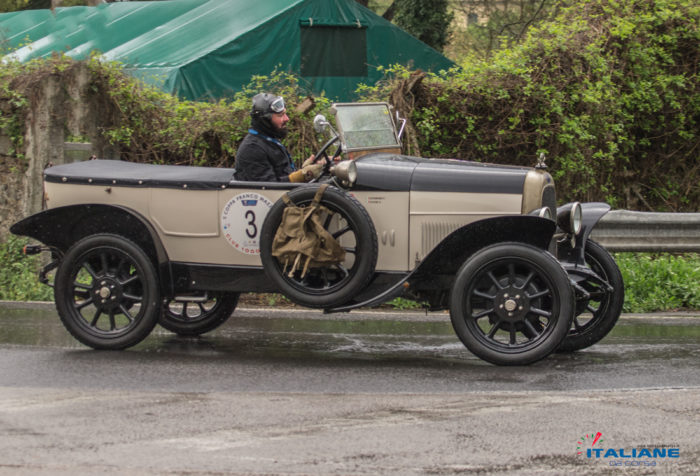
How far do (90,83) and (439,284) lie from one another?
5524mm

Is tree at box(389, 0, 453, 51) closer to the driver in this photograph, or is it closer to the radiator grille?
the driver

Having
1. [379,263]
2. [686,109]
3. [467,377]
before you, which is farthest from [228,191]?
[686,109]

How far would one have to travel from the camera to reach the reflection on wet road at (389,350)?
557 cm

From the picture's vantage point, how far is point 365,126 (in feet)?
22.8

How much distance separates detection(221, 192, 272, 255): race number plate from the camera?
6.38 meters

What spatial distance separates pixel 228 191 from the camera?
644cm

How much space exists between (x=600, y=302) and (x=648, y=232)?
2950mm

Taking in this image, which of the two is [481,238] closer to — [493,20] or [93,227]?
[93,227]

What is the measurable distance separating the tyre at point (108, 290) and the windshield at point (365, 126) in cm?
176

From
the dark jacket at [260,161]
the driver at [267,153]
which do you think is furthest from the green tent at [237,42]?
the dark jacket at [260,161]

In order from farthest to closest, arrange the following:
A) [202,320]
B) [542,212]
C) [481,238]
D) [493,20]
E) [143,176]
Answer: [493,20], [202,320], [143,176], [481,238], [542,212]

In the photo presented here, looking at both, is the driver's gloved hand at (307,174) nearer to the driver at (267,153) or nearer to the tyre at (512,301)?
the driver at (267,153)

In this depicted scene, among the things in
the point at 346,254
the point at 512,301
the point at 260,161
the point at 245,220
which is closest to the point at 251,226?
the point at 245,220

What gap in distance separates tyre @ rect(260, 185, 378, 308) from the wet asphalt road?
0.48 metres
